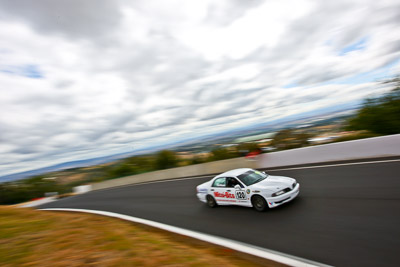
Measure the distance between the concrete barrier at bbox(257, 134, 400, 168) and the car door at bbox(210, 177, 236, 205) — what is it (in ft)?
19.8

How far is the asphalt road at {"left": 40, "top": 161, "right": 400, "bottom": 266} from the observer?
4312mm

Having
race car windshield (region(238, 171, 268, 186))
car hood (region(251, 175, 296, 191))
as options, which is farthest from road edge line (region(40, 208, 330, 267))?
race car windshield (region(238, 171, 268, 186))

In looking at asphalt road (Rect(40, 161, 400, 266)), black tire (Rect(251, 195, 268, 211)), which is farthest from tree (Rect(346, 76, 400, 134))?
black tire (Rect(251, 195, 268, 211))

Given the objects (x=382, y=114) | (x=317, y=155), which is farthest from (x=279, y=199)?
(x=382, y=114)

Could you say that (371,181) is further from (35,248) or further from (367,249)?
(35,248)

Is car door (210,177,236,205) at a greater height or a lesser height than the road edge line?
greater

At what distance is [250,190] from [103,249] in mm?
4433

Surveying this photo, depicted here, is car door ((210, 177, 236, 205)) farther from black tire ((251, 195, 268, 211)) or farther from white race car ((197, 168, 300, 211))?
black tire ((251, 195, 268, 211))

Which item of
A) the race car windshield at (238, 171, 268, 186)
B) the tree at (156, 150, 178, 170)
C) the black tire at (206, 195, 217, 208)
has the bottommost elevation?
the black tire at (206, 195, 217, 208)

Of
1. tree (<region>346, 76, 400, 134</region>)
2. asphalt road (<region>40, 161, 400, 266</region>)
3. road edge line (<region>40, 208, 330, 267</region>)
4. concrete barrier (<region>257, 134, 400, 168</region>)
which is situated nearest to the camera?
road edge line (<region>40, 208, 330, 267</region>)

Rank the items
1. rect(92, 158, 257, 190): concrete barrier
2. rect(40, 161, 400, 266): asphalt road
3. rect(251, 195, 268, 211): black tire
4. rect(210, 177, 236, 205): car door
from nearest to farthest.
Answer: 1. rect(40, 161, 400, 266): asphalt road
2. rect(251, 195, 268, 211): black tire
3. rect(210, 177, 236, 205): car door
4. rect(92, 158, 257, 190): concrete barrier

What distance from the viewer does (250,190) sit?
7.16 metres

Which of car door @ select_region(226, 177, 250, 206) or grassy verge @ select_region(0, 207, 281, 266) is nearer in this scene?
grassy verge @ select_region(0, 207, 281, 266)

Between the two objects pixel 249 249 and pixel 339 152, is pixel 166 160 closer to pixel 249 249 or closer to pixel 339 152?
pixel 339 152
